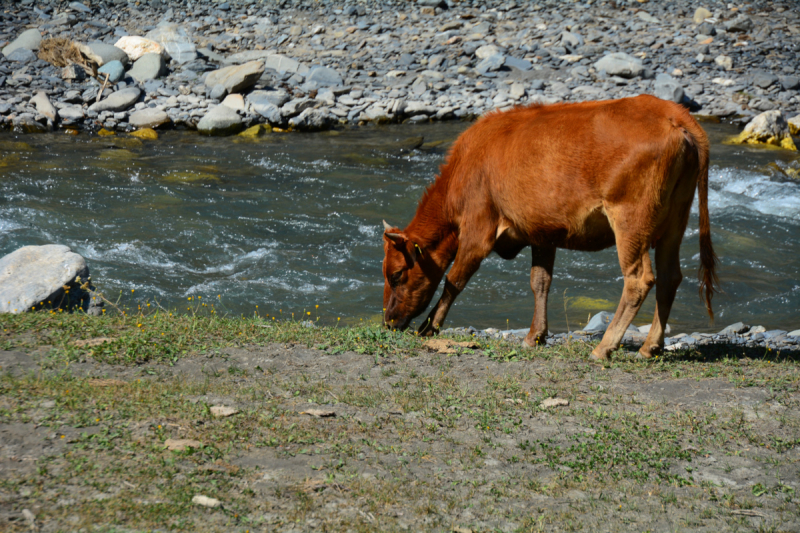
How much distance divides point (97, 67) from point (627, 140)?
21.6 meters

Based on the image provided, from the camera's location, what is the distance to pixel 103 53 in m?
23.7

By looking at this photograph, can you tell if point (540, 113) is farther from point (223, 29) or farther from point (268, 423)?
point (223, 29)

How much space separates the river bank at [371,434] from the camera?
3789 mm

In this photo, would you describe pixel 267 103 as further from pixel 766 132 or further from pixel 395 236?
pixel 395 236

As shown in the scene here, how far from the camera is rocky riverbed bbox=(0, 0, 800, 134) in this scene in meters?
21.8

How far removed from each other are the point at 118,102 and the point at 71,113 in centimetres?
135

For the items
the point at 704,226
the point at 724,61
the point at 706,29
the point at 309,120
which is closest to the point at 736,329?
the point at 704,226

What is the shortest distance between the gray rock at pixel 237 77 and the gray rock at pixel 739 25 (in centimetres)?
1730

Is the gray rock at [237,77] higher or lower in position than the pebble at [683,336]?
higher

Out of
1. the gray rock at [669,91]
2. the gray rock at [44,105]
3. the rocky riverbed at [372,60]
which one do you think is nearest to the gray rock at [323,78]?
the rocky riverbed at [372,60]

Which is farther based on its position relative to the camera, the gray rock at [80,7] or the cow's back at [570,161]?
the gray rock at [80,7]

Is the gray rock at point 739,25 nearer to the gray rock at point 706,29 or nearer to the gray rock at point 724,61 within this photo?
the gray rock at point 706,29

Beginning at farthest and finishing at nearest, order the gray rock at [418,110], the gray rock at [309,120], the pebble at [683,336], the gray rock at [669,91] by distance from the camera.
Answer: the gray rock at [418,110]
the gray rock at [669,91]
the gray rock at [309,120]
the pebble at [683,336]

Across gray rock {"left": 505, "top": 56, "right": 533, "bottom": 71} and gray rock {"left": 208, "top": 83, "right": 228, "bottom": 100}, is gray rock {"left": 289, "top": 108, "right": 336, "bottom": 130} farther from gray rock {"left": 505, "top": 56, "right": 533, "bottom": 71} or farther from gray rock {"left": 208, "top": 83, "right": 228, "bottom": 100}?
gray rock {"left": 505, "top": 56, "right": 533, "bottom": 71}
